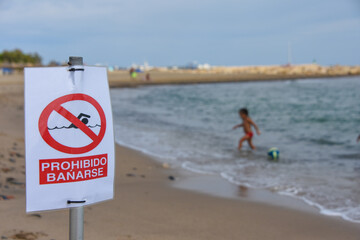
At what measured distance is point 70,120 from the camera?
1795 millimetres

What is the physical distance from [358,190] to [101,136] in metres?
5.41

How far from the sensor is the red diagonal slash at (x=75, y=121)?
1.78 meters

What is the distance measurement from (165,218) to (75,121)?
284 centimetres

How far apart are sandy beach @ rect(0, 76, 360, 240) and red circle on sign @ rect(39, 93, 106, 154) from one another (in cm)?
188

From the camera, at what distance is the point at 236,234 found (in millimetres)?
4016

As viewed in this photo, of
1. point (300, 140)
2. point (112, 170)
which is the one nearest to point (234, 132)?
point (300, 140)

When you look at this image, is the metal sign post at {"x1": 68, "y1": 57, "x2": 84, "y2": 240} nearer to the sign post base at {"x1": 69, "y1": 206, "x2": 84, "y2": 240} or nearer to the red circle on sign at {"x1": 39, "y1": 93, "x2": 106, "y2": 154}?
the sign post base at {"x1": 69, "y1": 206, "x2": 84, "y2": 240}

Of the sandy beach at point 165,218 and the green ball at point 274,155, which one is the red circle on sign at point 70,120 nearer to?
the sandy beach at point 165,218

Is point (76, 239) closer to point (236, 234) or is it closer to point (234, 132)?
point (236, 234)

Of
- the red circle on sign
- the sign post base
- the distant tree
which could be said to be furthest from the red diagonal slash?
the distant tree

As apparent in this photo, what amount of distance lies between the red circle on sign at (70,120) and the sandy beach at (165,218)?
1.88 meters

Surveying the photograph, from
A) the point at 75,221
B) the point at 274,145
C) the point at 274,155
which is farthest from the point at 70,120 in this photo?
the point at 274,145

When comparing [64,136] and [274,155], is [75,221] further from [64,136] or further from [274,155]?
[274,155]

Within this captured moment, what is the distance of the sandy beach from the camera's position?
144 inches
